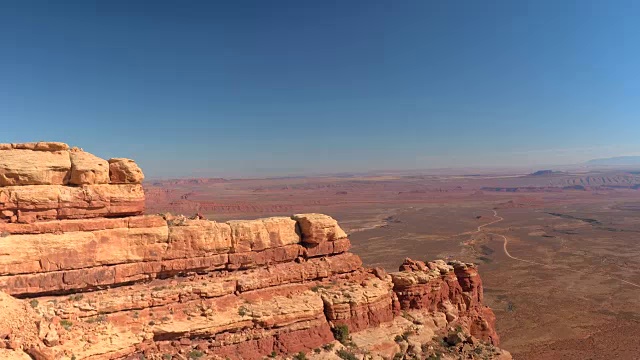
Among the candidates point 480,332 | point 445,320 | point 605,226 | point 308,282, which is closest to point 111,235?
point 308,282

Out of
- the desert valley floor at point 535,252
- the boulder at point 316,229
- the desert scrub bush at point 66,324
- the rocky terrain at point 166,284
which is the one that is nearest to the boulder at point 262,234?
the rocky terrain at point 166,284

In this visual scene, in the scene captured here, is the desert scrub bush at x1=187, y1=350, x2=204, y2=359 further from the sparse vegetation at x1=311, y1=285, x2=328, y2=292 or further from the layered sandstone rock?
the layered sandstone rock

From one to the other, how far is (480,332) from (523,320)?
56.1 feet

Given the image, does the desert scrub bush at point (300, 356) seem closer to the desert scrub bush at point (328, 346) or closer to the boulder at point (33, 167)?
the desert scrub bush at point (328, 346)

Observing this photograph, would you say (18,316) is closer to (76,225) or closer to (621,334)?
(76,225)

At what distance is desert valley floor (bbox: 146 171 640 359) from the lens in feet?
114

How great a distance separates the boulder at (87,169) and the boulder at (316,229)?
34.1 feet

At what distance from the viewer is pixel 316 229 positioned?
21.6m

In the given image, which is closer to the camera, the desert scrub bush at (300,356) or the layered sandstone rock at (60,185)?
the layered sandstone rock at (60,185)

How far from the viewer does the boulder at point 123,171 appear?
693 inches

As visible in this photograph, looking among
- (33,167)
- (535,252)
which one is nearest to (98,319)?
(33,167)

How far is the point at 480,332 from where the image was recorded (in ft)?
81.3

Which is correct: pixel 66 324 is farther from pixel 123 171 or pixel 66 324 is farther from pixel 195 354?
pixel 123 171

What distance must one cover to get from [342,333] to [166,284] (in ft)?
30.1
